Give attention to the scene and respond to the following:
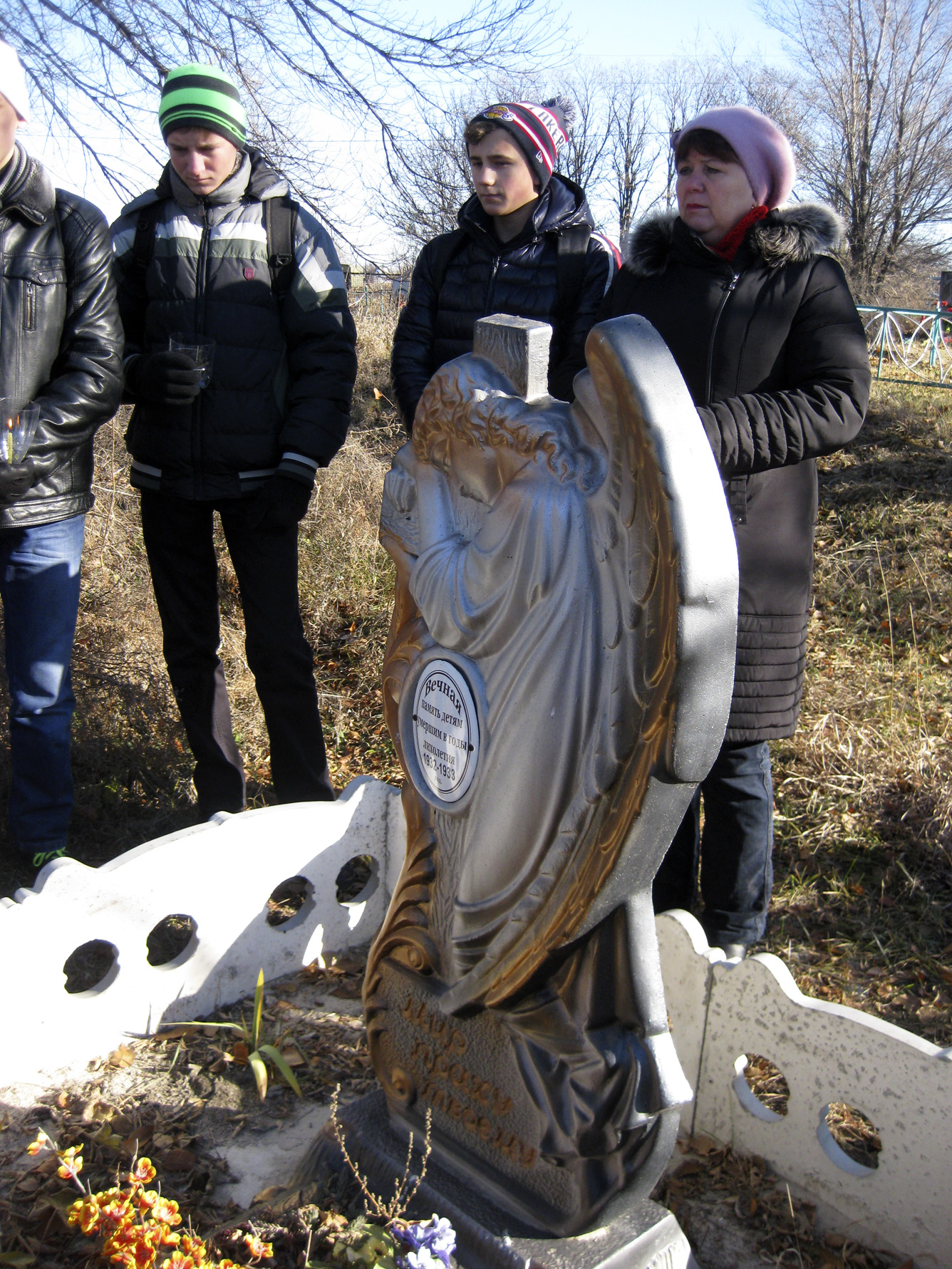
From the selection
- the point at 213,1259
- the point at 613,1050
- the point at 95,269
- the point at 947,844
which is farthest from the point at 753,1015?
the point at 95,269

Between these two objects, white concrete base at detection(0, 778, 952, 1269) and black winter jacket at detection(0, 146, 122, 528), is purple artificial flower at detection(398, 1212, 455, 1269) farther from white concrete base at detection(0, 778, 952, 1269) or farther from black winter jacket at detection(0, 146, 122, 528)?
black winter jacket at detection(0, 146, 122, 528)

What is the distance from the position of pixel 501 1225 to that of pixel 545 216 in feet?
8.17

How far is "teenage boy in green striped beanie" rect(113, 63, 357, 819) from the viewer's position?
2.91 meters

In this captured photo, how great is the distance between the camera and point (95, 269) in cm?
287

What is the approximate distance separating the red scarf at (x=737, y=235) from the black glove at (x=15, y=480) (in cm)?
185

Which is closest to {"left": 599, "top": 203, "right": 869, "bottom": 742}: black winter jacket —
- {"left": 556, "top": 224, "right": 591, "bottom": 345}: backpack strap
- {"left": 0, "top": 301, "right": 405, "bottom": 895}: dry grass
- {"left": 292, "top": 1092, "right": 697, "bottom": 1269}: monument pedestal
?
{"left": 556, "top": 224, "right": 591, "bottom": 345}: backpack strap

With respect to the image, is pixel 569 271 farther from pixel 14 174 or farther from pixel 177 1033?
pixel 177 1033

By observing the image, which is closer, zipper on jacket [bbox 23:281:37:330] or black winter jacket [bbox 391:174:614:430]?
zipper on jacket [bbox 23:281:37:330]

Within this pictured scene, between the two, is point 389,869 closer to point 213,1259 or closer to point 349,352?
point 213,1259

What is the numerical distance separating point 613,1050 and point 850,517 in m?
5.81

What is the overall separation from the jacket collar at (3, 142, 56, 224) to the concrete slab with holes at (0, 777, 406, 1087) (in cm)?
171

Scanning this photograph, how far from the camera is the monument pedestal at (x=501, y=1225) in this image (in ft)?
5.58

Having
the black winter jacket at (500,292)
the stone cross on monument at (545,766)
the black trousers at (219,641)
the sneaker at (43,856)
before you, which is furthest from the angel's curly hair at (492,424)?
the sneaker at (43,856)

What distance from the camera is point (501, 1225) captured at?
1.77m
